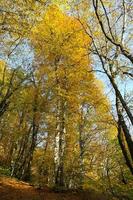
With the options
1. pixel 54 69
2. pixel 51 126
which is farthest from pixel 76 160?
pixel 54 69

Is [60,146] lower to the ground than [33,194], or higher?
higher

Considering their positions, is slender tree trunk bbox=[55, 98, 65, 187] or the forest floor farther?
slender tree trunk bbox=[55, 98, 65, 187]

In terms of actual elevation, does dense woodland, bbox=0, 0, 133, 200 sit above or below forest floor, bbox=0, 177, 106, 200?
above

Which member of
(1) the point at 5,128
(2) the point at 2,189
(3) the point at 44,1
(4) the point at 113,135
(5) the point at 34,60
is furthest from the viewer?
(1) the point at 5,128

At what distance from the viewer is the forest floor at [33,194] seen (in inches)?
476

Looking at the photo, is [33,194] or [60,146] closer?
[33,194]

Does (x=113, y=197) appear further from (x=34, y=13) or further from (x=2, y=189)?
(x=34, y=13)

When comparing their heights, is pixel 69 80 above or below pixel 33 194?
above

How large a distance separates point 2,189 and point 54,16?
10.3 m

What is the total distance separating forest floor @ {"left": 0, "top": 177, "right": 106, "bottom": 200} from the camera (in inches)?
476

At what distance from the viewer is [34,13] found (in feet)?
35.0

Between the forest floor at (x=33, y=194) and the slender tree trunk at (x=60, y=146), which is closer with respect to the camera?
the forest floor at (x=33, y=194)

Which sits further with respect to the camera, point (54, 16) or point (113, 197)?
point (54, 16)

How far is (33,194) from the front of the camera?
41.9ft
